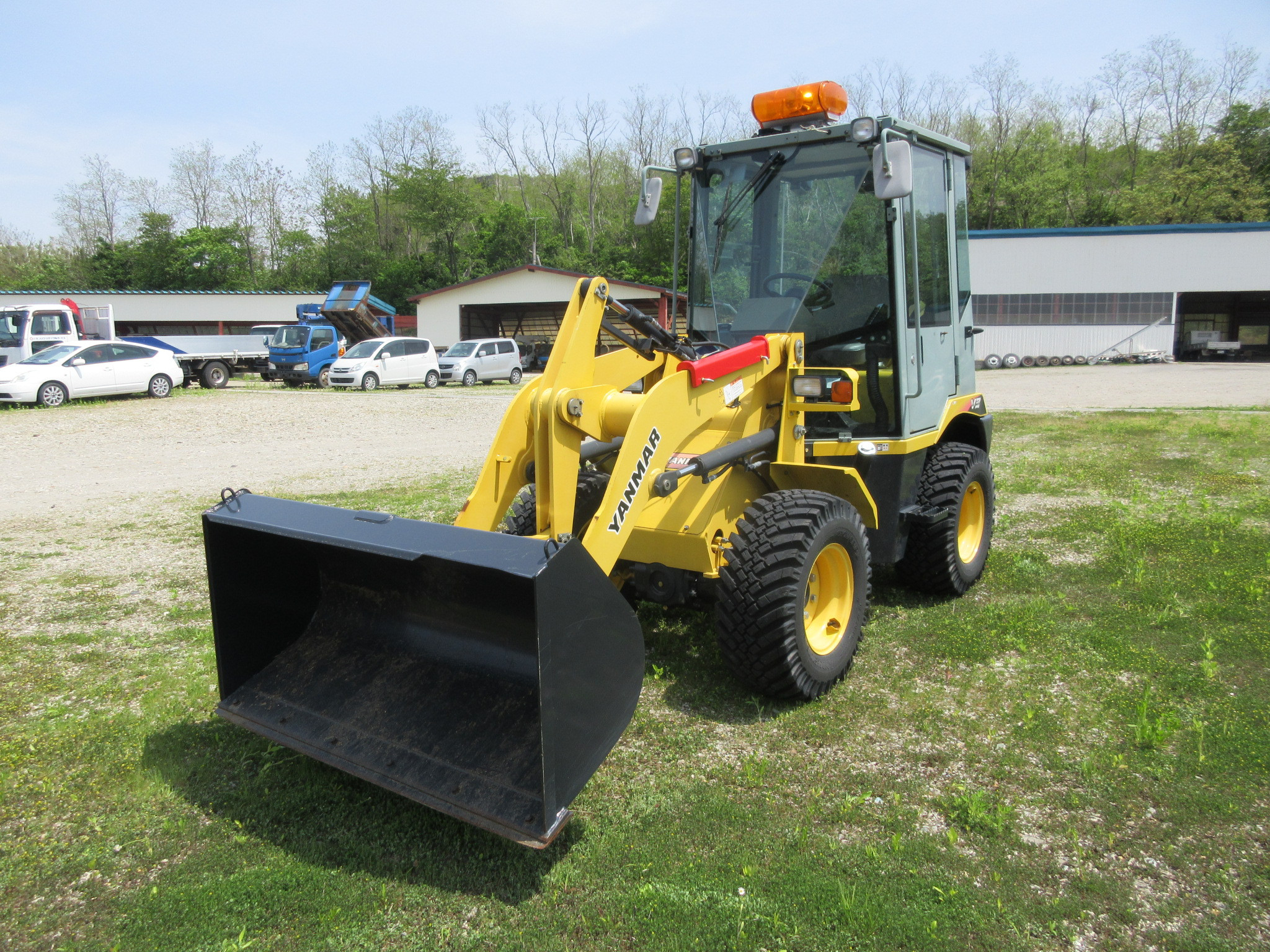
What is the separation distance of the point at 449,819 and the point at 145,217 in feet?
218

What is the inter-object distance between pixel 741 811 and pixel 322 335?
25.8 m

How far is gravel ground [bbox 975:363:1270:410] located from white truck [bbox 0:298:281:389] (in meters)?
20.3

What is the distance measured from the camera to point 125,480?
34.7 ft

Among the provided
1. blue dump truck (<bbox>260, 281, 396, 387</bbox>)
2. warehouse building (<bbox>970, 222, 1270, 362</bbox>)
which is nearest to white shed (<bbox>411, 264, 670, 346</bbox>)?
blue dump truck (<bbox>260, 281, 396, 387</bbox>)

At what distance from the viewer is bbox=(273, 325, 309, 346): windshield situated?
1017 inches

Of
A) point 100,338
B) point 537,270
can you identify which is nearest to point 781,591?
point 100,338

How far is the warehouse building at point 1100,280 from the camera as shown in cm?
3503

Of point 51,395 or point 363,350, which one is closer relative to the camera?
point 51,395

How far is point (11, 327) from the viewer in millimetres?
21656

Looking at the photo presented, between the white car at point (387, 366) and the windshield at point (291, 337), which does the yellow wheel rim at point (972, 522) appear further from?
the windshield at point (291, 337)

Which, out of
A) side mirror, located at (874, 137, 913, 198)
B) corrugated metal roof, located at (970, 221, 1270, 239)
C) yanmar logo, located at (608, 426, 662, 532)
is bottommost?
yanmar logo, located at (608, 426, 662, 532)

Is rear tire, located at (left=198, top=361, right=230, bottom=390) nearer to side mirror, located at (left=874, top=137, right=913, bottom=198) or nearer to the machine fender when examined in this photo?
the machine fender

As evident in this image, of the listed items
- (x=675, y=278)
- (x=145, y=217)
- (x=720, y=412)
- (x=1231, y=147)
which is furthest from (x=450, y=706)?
(x=145, y=217)

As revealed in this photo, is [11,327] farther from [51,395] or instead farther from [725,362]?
[725,362]
